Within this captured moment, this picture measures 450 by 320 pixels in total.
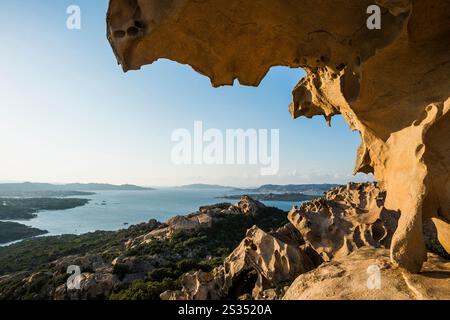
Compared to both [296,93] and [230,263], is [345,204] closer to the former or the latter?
[296,93]

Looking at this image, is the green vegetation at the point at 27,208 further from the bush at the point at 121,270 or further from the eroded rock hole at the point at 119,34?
the eroded rock hole at the point at 119,34

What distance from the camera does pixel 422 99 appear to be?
5242 mm

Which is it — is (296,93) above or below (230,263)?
above

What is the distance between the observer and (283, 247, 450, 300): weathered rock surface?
11.4 feet

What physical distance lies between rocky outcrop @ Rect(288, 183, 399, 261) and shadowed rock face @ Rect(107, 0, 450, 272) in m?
2.88

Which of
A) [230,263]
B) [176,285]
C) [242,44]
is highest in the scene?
[242,44]

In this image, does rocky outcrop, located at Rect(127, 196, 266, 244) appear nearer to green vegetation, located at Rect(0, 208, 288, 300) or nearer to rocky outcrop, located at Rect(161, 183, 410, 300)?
green vegetation, located at Rect(0, 208, 288, 300)

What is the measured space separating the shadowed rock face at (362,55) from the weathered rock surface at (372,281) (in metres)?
0.27

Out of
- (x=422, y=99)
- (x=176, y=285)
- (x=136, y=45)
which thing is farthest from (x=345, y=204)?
(x=176, y=285)

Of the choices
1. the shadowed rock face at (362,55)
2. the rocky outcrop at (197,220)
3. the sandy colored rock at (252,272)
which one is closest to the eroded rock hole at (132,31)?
the shadowed rock face at (362,55)

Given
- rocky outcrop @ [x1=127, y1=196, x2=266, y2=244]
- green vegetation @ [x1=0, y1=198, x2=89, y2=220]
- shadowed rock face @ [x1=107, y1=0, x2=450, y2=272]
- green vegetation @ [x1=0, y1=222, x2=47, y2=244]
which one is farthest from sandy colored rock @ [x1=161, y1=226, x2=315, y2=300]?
green vegetation @ [x1=0, y1=198, x2=89, y2=220]

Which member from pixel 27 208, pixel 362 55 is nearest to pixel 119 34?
pixel 362 55

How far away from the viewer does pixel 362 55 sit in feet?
17.9
